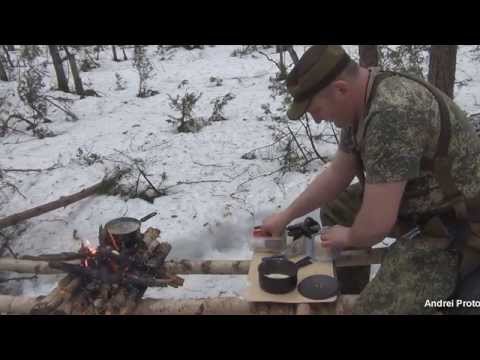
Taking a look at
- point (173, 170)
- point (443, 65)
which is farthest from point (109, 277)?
point (443, 65)

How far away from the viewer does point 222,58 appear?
10227 millimetres

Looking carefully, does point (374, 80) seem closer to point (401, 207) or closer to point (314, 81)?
point (314, 81)

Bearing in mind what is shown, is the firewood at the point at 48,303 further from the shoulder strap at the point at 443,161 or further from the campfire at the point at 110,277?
the shoulder strap at the point at 443,161

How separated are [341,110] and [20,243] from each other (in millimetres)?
3384

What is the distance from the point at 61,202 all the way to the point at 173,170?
4.52 feet

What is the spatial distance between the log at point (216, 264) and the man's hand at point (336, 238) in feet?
0.95

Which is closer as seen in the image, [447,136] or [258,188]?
[447,136]

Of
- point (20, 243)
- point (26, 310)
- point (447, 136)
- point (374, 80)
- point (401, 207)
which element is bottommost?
point (20, 243)

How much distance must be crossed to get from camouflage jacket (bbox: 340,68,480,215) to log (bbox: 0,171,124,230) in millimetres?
3122

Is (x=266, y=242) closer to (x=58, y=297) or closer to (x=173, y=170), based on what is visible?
(x=58, y=297)

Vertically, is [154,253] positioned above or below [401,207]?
below

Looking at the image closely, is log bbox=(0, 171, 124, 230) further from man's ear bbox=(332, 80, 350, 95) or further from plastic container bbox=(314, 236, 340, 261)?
man's ear bbox=(332, 80, 350, 95)

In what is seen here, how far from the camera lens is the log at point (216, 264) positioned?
278 cm

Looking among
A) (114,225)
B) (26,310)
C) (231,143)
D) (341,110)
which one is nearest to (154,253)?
(114,225)
